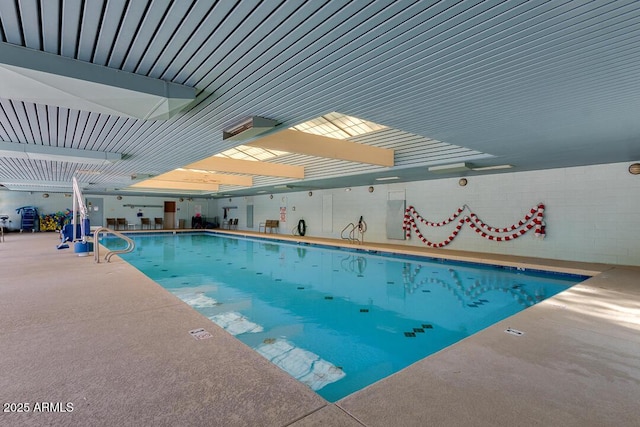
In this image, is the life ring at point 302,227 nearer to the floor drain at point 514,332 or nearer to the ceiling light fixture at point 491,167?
the ceiling light fixture at point 491,167

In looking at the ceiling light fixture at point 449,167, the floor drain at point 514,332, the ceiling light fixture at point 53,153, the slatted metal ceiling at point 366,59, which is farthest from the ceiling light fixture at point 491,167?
the ceiling light fixture at point 53,153

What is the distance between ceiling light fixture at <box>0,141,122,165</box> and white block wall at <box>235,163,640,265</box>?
27.2ft

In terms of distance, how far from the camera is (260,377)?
1852 millimetres

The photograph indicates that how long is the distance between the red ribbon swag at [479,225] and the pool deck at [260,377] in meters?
5.04

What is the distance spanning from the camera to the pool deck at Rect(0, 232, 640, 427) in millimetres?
1512

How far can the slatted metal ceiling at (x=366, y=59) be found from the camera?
2.02m

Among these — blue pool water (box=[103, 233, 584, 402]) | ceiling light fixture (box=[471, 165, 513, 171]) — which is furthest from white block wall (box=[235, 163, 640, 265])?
blue pool water (box=[103, 233, 584, 402])

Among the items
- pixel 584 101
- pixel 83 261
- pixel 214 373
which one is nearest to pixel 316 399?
pixel 214 373

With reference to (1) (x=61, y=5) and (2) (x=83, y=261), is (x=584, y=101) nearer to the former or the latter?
(1) (x=61, y=5)

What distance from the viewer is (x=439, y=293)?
552cm

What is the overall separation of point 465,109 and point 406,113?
2.18 ft

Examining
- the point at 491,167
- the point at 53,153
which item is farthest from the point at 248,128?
the point at 491,167

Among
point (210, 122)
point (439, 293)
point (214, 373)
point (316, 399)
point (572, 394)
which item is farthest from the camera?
point (439, 293)

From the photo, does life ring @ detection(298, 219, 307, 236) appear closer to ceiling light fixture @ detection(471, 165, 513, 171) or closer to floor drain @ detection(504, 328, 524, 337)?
ceiling light fixture @ detection(471, 165, 513, 171)
